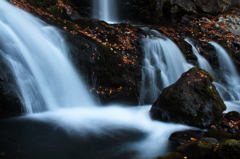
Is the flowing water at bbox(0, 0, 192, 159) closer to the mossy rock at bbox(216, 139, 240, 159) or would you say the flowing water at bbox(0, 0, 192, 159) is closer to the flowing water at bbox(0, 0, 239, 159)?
the flowing water at bbox(0, 0, 239, 159)

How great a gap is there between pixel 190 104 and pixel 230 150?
2.62 m

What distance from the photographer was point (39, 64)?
6.40 m

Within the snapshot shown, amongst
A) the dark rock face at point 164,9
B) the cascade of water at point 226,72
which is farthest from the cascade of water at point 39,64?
the dark rock face at point 164,9

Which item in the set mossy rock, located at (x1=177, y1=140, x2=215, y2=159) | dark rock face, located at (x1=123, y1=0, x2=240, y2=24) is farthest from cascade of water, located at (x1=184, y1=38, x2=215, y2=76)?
mossy rock, located at (x1=177, y1=140, x2=215, y2=159)

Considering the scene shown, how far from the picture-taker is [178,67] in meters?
9.55

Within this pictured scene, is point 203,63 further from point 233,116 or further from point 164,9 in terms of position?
point 164,9

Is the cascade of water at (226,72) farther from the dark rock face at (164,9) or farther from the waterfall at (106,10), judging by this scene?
the waterfall at (106,10)

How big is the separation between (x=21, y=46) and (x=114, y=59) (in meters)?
Answer: 3.03

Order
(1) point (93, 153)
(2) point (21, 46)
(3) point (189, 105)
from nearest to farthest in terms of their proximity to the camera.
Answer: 1. (1) point (93, 153)
2. (3) point (189, 105)
3. (2) point (21, 46)

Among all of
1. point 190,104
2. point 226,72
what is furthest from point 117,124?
point 226,72

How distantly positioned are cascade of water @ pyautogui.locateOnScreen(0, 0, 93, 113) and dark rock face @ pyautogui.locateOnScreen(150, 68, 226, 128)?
99.0 inches

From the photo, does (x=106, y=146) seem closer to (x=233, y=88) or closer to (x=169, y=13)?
(x=233, y=88)

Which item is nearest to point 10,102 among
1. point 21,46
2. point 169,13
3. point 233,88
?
point 21,46

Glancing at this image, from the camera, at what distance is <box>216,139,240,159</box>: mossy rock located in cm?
296
